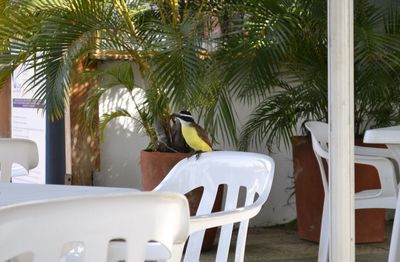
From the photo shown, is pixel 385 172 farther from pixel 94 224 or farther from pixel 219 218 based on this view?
pixel 94 224

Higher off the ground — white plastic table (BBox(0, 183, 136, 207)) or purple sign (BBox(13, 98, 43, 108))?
purple sign (BBox(13, 98, 43, 108))

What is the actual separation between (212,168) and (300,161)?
227 cm

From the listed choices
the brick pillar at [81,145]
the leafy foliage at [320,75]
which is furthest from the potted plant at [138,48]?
the brick pillar at [81,145]

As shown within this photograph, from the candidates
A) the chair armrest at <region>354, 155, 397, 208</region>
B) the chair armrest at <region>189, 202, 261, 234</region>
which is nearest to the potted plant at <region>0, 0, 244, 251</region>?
the chair armrest at <region>354, 155, 397, 208</region>

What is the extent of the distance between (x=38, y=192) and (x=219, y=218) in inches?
22.2

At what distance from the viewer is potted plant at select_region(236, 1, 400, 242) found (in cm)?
386

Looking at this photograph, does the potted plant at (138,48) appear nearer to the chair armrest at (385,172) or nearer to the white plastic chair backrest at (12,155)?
the chair armrest at (385,172)

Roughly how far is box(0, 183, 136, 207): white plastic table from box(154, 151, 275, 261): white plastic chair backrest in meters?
0.28

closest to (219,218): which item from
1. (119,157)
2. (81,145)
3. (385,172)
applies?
(385,172)

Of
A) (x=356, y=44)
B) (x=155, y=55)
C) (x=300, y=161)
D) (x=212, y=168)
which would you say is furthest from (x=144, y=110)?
(x=212, y=168)

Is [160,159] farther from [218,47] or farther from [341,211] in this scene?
[341,211]

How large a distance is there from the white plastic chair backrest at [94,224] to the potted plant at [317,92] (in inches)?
106

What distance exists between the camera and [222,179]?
235 cm

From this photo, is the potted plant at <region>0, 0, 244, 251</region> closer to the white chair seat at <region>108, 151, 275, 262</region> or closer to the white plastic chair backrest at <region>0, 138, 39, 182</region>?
the white plastic chair backrest at <region>0, 138, 39, 182</region>
